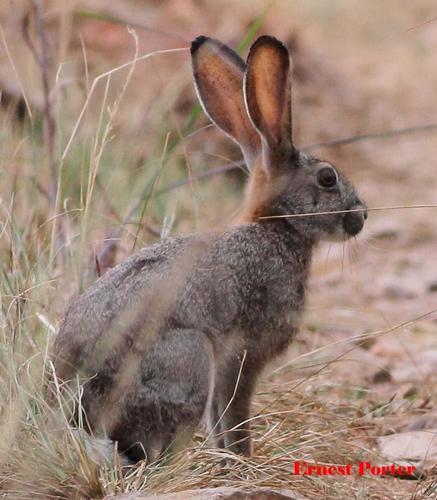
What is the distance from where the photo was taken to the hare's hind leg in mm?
4441

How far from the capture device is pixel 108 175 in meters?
7.14

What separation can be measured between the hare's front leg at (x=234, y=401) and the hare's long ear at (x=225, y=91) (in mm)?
1054

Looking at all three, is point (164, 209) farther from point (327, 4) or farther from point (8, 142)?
point (327, 4)

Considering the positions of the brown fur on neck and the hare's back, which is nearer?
the hare's back

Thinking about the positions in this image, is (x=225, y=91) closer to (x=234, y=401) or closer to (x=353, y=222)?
(x=353, y=222)

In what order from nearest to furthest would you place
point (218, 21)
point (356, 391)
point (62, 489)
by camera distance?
point (62, 489) → point (356, 391) → point (218, 21)

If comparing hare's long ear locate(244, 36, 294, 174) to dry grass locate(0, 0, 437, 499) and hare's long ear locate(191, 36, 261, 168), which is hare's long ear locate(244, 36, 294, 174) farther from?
dry grass locate(0, 0, 437, 499)

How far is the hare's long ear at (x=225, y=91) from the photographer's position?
531 cm

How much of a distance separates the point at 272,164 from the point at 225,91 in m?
0.39

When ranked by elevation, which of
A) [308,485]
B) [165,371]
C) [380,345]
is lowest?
[380,345]

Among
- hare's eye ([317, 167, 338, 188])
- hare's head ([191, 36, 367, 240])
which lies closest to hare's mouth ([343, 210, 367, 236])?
hare's head ([191, 36, 367, 240])

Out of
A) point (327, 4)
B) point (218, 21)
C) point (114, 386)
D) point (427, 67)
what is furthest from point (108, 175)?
point (427, 67)

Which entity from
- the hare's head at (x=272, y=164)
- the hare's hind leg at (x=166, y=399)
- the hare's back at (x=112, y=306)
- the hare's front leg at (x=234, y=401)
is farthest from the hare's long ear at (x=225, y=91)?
the hare's hind leg at (x=166, y=399)

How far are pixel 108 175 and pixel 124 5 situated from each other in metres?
4.61
